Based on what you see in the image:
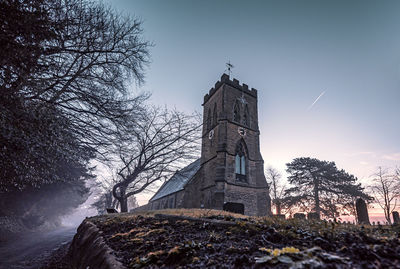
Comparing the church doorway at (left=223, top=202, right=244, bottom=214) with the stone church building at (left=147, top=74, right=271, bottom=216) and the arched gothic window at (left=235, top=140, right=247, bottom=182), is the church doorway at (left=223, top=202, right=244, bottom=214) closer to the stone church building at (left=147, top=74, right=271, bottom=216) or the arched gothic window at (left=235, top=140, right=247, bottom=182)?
the stone church building at (left=147, top=74, right=271, bottom=216)

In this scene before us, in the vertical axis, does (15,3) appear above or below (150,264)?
above

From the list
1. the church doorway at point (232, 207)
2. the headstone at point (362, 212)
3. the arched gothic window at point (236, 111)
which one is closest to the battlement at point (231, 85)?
the arched gothic window at point (236, 111)

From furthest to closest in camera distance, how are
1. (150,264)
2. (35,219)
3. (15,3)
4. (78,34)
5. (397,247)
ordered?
(35,219) < (78,34) < (15,3) < (150,264) < (397,247)

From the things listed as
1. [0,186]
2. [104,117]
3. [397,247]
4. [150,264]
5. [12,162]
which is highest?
[104,117]

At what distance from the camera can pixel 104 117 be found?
7539mm

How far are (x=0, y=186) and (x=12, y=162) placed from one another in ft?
11.0

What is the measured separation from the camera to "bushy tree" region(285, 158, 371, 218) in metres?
26.2

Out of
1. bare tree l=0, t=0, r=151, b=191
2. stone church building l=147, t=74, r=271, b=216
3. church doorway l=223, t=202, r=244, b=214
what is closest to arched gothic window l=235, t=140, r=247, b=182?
stone church building l=147, t=74, r=271, b=216

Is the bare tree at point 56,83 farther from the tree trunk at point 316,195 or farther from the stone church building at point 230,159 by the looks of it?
the tree trunk at point 316,195

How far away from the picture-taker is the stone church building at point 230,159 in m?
Result: 17.3

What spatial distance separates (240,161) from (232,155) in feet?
4.59

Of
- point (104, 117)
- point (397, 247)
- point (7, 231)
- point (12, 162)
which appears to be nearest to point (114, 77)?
point (104, 117)

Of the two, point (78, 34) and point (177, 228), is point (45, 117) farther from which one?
point (177, 228)

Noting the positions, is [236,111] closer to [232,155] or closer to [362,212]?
[232,155]
